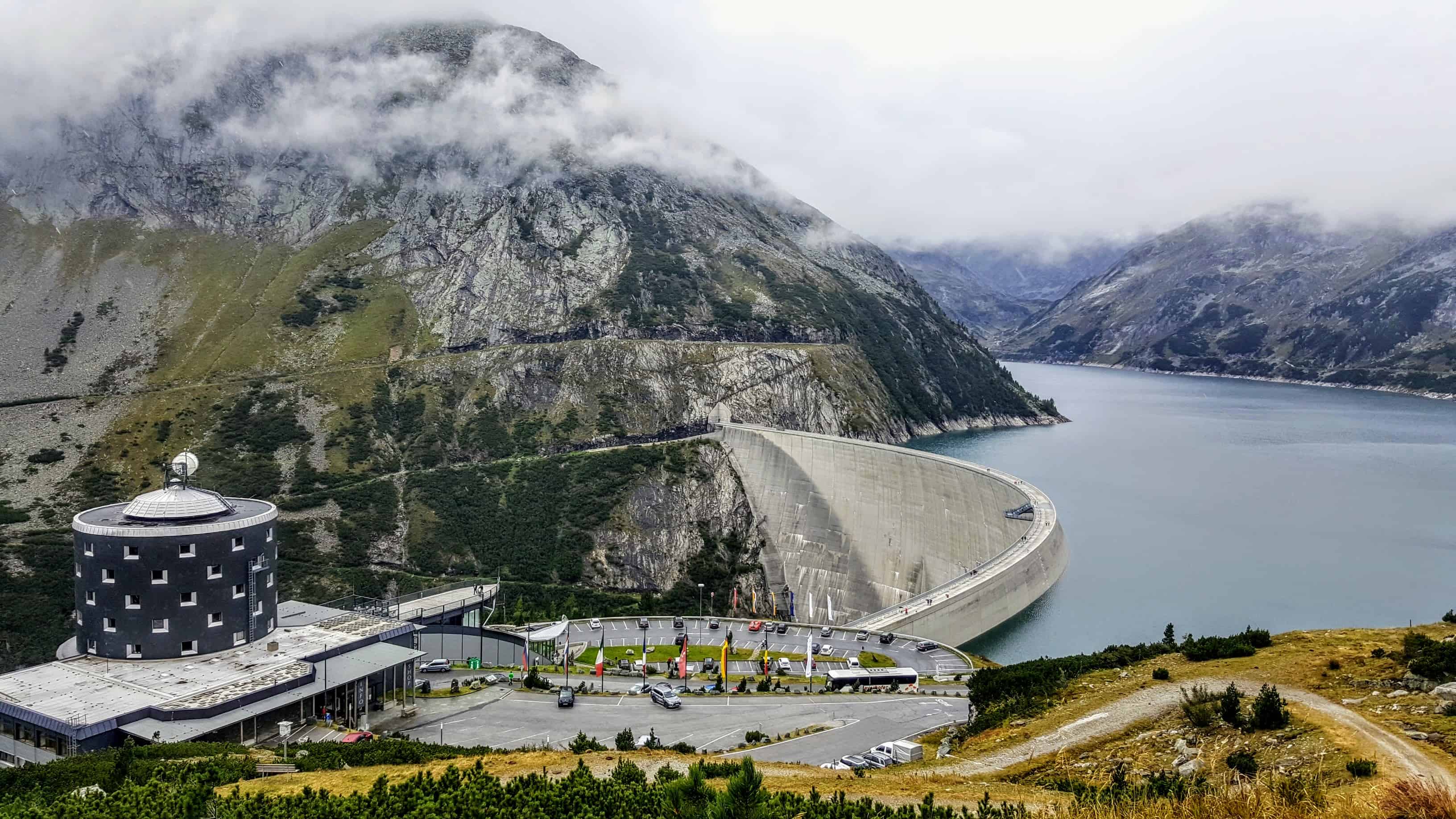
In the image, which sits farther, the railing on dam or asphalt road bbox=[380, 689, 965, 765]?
the railing on dam

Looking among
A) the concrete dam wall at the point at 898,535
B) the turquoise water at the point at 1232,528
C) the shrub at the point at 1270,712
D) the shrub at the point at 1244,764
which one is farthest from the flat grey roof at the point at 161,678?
the turquoise water at the point at 1232,528

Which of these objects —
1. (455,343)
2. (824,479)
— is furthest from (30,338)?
(824,479)

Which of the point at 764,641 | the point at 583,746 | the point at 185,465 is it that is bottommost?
the point at 764,641

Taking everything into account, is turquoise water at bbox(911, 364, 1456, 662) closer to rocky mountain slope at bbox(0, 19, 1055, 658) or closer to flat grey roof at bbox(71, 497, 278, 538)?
rocky mountain slope at bbox(0, 19, 1055, 658)

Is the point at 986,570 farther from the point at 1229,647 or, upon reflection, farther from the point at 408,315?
the point at 408,315

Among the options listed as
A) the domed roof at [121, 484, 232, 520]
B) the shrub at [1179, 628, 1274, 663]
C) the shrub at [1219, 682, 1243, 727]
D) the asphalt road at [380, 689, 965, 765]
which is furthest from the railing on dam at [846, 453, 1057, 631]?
the shrub at [1219, 682, 1243, 727]

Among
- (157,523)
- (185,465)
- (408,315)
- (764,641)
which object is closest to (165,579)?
(157,523)
